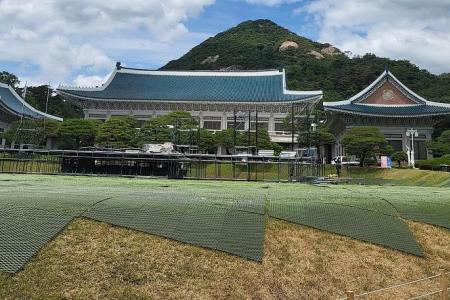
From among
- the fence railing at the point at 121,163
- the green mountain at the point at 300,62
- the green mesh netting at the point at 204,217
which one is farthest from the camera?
the green mountain at the point at 300,62

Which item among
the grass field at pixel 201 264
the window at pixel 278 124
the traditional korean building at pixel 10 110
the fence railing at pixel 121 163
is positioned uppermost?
the traditional korean building at pixel 10 110

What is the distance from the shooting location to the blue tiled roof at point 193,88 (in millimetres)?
53156

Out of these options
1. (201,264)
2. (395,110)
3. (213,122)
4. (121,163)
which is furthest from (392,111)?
(201,264)

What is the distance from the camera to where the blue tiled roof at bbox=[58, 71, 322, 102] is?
53.2 m

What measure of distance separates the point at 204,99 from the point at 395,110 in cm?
2037

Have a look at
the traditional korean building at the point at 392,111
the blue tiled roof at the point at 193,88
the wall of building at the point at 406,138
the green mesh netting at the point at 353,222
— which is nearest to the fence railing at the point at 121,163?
the green mesh netting at the point at 353,222

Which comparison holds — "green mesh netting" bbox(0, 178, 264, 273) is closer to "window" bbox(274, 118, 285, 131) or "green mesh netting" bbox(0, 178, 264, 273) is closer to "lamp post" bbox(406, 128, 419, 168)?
"lamp post" bbox(406, 128, 419, 168)

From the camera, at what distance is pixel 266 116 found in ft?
180

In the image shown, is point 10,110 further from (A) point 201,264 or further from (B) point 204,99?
(A) point 201,264

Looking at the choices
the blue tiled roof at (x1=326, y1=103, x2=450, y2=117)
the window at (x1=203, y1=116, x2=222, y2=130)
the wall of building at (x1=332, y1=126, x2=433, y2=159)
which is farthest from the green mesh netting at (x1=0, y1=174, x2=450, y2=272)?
the window at (x1=203, y1=116, x2=222, y2=130)

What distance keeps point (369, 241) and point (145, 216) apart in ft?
15.0

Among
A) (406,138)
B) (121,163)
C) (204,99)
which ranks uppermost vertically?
(204,99)

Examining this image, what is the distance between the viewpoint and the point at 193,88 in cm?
5694

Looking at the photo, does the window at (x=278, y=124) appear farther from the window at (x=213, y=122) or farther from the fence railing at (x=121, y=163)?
the fence railing at (x=121, y=163)
